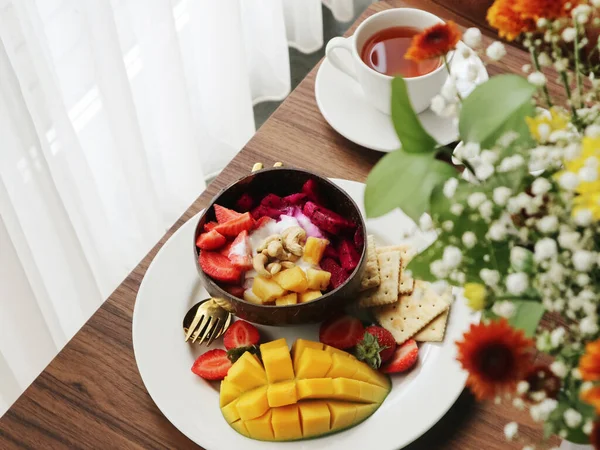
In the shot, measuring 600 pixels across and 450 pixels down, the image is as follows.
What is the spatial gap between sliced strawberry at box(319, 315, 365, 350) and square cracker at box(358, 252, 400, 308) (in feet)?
0.10

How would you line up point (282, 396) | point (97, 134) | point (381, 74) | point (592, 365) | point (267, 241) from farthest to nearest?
point (97, 134)
point (381, 74)
point (267, 241)
point (282, 396)
point (592, 365)

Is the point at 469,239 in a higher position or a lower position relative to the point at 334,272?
higher

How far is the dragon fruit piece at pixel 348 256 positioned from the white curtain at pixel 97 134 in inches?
23.8

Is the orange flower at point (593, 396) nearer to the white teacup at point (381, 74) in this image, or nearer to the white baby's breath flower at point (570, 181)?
the white baby's breath flower at point (570, 181)

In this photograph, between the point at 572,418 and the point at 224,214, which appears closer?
the point at 572,418

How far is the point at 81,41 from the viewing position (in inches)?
51.8

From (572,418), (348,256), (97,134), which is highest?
(572,418)

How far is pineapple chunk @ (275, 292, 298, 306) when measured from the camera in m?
0.87

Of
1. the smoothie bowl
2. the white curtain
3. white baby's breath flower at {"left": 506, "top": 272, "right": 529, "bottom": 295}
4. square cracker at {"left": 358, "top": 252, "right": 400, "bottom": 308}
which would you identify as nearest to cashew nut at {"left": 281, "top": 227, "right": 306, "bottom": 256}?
the smoothie bowl

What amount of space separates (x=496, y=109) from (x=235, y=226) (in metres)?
0.47

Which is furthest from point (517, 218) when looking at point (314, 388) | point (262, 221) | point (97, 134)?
point (97, 134)

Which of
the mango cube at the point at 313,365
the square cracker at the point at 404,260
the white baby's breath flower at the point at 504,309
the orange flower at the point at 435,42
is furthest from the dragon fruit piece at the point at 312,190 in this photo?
the white baby's breath flower at the point at 504,309

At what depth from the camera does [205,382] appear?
2.93ft

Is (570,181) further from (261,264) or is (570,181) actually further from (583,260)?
(261,264)
